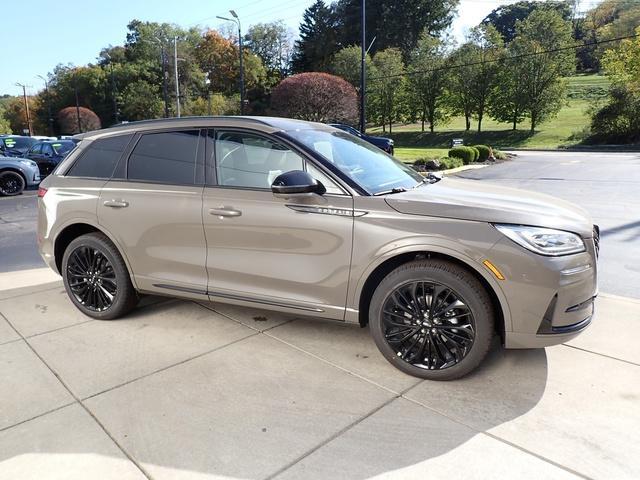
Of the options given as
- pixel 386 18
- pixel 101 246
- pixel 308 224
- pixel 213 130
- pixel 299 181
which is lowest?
pixel 101 246

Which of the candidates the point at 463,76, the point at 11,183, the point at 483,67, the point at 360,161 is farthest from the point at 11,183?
the point at 483,67

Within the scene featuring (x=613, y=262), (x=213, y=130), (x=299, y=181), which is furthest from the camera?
(x=613, y=262)

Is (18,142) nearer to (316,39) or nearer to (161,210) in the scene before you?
(161,210)

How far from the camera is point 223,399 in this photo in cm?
300

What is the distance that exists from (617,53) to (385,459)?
44552mm

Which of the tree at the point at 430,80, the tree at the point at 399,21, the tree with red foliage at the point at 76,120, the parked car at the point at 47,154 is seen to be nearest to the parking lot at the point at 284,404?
the parked car at the point at 47,154

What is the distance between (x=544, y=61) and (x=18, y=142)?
3806 cm

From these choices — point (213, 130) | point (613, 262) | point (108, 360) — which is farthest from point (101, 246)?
point (613, 262)

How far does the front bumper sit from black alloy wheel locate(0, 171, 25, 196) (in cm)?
1436

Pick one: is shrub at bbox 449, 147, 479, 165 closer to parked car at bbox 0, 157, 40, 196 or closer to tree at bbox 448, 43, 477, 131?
parked car at bbox 0, 157, 40, 196

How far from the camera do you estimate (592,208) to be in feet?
32.5

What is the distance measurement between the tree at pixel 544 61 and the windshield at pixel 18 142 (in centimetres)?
3678

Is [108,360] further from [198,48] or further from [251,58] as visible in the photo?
[198,48]

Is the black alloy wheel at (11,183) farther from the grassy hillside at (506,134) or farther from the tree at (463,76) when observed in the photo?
the tree at (463,76)
